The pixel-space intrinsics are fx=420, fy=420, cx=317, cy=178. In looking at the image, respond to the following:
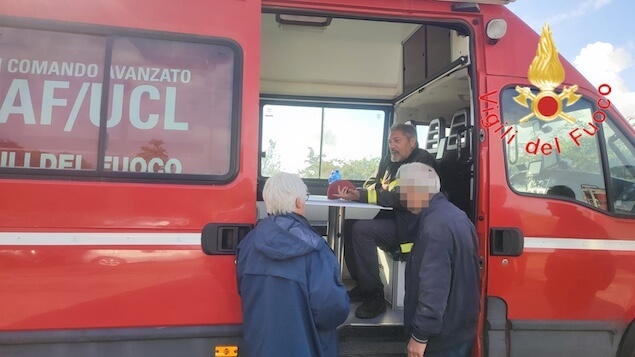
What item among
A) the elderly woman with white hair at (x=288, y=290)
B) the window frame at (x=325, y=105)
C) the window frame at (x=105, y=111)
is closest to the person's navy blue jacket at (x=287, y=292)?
the elderly woman with white hair at (x=288, y=290)

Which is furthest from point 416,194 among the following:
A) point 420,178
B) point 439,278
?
point 439,278

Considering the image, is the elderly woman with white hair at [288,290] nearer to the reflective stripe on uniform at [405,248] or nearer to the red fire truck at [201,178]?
the red fire truck at [201,178]

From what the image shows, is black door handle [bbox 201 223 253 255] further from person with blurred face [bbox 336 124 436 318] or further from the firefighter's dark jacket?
person with blurred face [bbox 336 124 436 318]

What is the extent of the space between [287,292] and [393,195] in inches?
57.7

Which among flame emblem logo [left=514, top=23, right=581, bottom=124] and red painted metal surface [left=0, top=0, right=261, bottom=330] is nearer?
red painted metal surface [left=0, top=0, right=261, bottom=330]

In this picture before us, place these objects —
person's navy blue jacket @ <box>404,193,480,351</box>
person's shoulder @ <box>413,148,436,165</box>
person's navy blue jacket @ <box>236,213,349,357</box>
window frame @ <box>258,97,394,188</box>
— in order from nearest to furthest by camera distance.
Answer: person's navy blue jacket @ <box>236,213,349,357</box>, person's navy blue jacket @ <box>404,193,480,351</box>, person's shoulder @ <box>413,148,436,165</box>, window frame @ <box>258,97,394,188</box>

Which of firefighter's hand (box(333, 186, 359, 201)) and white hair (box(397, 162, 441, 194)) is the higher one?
white hair (box(397, 162, 441, 194))

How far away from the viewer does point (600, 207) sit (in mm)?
2572

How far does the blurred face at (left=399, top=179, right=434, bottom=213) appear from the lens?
2279mm

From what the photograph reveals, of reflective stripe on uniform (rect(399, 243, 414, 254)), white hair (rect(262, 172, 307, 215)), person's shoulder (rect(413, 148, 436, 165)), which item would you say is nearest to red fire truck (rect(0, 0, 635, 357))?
white hair (rect(262, 172, 307, 215))

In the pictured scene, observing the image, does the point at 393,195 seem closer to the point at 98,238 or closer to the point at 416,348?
the point at 416,348

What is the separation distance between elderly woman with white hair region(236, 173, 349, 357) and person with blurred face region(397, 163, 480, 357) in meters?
0.47

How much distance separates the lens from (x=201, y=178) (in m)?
2.15

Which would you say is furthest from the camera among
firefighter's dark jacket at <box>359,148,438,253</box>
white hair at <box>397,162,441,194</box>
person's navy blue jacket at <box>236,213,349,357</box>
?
firefighter's dark jacket at <box>359,148,438,253</box>
